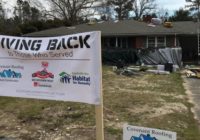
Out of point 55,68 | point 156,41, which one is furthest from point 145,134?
point 156,41

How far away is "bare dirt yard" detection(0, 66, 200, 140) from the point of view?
27.1 feet

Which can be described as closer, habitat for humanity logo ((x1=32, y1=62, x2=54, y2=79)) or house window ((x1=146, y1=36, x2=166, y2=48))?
habitat for humanity logo ((x1=32, y1=62, x2=54, y2=79))

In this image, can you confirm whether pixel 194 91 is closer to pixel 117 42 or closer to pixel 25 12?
pixel 117 42

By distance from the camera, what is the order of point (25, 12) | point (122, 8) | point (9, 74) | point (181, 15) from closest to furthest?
point (9, 74), point (181, 15), point (25, 12), point (122, 8)

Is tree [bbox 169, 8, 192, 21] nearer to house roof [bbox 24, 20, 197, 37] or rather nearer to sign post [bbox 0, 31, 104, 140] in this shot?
house roof [bbox 24, 20, 197, 37]

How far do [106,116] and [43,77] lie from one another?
12.2ft

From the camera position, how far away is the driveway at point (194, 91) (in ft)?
37.7

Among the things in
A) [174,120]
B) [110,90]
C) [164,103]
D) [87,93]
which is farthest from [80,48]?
[110,90]

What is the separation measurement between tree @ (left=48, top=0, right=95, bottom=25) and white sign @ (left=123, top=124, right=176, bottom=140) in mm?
48726

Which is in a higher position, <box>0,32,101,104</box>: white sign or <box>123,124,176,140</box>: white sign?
<box>0,32,101,104</box>: white sign

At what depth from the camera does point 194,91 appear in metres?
15.3

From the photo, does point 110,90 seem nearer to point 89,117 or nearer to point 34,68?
point 89,117

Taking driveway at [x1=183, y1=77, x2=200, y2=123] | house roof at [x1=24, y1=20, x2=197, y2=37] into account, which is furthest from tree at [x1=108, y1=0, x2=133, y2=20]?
driveway at [x1=183, y1=77, x2=200, y2=123]

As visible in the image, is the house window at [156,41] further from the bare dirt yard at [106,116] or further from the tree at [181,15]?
the tree at [181,15]
